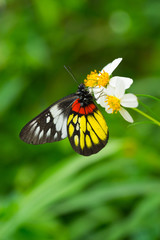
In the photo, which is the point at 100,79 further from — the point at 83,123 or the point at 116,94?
the point at 83,123

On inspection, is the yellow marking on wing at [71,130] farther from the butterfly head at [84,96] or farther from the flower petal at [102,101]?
the flower petal at [102,101]

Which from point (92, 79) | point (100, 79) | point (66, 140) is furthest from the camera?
point (66, 140)

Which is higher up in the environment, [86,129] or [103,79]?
[103,79]

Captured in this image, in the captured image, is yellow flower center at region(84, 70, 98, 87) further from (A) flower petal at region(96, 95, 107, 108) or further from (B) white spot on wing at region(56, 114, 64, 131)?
(B) white spot on wing at region(56, 114, 64, 131)

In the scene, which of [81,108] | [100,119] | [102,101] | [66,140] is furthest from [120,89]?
[66,140]

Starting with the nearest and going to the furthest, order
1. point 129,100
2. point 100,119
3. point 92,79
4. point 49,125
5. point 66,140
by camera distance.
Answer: point 129,100, point 92,79, point 100,119, point 49,125, point 66,140

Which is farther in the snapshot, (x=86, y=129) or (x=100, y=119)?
(x=86, y=129)

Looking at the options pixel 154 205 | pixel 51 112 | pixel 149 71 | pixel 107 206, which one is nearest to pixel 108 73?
pixel 51 112
